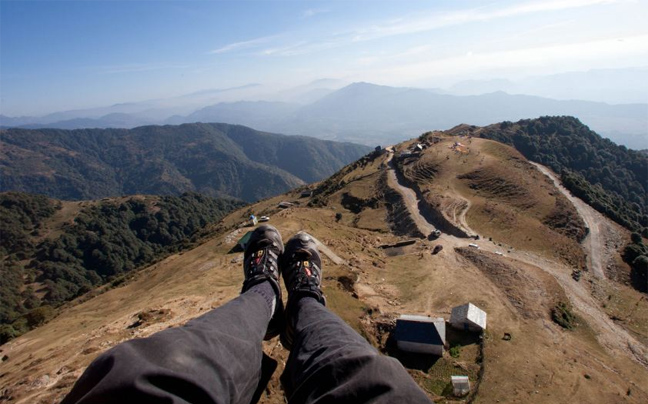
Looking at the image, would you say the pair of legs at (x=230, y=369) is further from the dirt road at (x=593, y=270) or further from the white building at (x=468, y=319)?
the dirt road at (x=593, y=270)

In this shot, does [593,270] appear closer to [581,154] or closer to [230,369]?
[230,369]

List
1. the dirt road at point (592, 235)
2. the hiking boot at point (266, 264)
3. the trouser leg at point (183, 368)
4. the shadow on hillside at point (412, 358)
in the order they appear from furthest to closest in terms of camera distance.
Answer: the dirt road at point (592, 235), the shadow on hillside at point (412, 358), the hiking boot at point (266, 264), the trouser leg at point (183, 368)

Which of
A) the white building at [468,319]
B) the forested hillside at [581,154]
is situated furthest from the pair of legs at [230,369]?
the forested hillside at [581,154]

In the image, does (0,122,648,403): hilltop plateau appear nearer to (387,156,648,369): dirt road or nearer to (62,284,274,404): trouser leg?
(387,156,648,369): dirt road

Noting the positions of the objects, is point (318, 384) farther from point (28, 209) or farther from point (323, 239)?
point (28, 209)

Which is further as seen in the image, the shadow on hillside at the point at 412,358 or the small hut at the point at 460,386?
the shadow on hillside at the point at 412,358

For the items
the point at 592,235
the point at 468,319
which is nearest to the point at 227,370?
the point at 468,319

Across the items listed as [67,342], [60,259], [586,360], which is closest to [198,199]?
[60,259]
